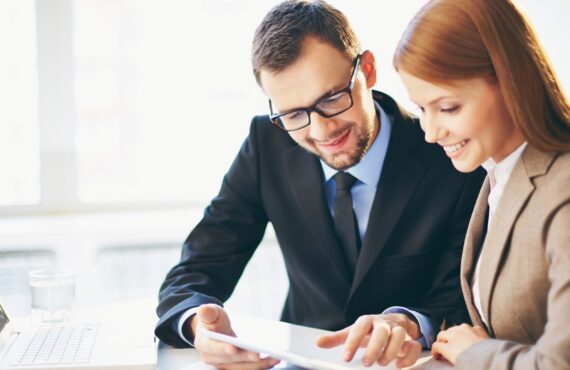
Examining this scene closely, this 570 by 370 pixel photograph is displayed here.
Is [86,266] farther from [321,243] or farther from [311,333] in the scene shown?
[311,333]

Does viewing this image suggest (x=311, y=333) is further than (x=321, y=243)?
No

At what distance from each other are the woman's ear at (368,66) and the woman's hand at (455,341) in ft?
2.27

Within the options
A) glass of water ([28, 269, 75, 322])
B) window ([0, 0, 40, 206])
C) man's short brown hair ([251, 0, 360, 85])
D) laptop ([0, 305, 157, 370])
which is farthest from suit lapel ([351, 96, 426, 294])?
window ([0, 0, 40, 206])

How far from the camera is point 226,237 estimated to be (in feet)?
6.76

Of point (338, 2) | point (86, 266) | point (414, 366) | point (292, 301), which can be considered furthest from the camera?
point (338, 2)

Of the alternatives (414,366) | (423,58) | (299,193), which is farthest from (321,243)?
(423,58)

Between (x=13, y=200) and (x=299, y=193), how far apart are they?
6.77 feet

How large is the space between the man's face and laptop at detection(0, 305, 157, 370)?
582mm

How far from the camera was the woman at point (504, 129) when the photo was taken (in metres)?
1.31

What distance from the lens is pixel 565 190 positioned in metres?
1.28

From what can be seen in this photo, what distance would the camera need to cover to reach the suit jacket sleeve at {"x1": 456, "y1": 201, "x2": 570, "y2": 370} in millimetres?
1193

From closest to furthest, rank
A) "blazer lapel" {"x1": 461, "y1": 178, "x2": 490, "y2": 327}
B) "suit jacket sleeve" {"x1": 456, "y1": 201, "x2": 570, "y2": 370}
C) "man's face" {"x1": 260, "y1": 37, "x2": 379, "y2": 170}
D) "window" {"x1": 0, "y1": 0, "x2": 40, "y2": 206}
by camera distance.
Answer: "suit jacket sleeve" {"x1": 456, "y1": 201, "x2": 570, "y2": 370} < "blazer lapel" {"x1": 461, "y1": 178, "x2": 490, "y2": 327} < "man's face" {"x1": 260, "y1": 37, "x2": 379, "y2": 170} < "window" {"x1": 0, "y1": 0, "x2": 40, "y2": 206}

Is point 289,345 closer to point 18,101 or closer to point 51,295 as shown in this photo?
point 51,295

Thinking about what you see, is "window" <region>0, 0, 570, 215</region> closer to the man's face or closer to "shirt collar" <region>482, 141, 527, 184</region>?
the man's face
